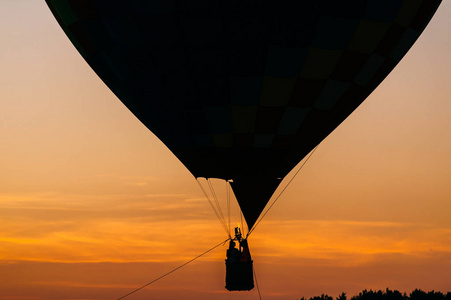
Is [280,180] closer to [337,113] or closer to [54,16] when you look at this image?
[337,113]

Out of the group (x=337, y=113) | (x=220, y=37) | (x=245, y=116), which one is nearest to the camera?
(x=220, y=37)

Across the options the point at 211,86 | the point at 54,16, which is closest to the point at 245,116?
the point at 211,86

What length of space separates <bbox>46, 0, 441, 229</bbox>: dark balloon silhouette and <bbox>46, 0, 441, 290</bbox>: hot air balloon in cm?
2

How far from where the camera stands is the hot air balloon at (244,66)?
1534 cm

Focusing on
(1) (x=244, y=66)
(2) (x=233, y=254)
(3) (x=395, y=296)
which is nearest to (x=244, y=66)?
(1) (x=244, y=66)

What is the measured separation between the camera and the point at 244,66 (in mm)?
15633

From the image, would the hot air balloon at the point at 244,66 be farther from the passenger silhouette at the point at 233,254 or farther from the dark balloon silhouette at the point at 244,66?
the passenger silhouette at the point at 233,254

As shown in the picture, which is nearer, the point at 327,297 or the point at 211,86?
the point at 211,86

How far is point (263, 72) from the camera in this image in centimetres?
1578

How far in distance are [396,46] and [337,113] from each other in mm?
1935

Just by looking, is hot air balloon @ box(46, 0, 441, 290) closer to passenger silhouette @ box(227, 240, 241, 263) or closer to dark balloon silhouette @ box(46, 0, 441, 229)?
dark balloon silhouette @ box(46, 0, 441, 229)

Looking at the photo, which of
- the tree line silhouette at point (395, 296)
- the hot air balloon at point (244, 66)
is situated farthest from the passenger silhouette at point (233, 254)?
the tree line silhouette at point (395, 296)

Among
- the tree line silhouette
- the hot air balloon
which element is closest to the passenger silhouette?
the hot air balloon

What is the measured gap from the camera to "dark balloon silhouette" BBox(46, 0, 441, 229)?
15.3 metres
